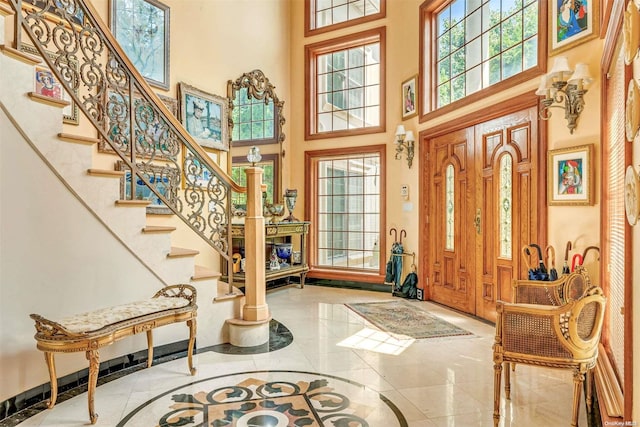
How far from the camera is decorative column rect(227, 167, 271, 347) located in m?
3.60

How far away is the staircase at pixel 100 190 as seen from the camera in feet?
7.91

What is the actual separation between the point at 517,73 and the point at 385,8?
278 centimetres

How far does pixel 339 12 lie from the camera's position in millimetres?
6535

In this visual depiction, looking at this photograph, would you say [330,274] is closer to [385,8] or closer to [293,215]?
[293,215]

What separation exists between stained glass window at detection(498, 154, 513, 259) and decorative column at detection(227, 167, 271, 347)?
251 centimetres

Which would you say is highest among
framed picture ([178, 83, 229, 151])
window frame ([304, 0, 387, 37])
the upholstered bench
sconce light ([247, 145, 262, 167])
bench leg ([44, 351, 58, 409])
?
window frame ([304, 0, 387, 37])

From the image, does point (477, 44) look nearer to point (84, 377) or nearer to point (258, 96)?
point (258, 96)

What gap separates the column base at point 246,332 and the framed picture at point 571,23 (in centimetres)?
350

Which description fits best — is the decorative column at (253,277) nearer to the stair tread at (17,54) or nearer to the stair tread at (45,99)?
the stair tread at (45,99)

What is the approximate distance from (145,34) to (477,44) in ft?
12.0

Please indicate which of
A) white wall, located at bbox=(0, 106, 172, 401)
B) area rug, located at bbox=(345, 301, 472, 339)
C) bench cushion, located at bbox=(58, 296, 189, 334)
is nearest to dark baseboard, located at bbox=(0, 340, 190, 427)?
white wall, located at bbox=(0, 106, 172, 401)

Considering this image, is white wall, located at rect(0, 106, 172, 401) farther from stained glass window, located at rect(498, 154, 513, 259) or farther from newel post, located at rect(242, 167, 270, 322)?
stained glass window, located at rect(498, 154, 513, 259)

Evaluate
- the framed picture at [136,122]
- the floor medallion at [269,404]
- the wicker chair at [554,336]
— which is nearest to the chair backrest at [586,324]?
the wicker chair at [554,336]

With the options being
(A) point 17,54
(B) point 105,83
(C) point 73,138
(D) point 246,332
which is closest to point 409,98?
(D) point 246,332
